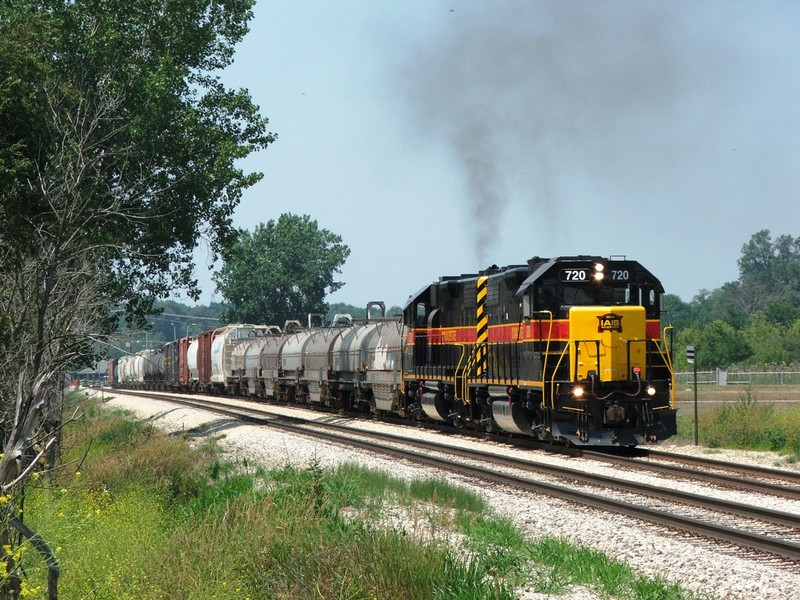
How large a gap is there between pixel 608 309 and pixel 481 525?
896 centimetres

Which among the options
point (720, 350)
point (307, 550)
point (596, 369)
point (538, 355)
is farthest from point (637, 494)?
point (720, 350)

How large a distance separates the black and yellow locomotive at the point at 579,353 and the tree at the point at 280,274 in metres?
80.0

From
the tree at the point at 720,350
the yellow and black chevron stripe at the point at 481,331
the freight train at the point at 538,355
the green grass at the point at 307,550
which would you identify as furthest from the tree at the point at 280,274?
the green grass at the point at 307,550

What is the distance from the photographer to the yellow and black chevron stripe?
24094 millimetres

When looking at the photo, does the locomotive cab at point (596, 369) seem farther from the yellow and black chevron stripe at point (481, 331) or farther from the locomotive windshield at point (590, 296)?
the yellow and black chevron stripe at point (481, 331)

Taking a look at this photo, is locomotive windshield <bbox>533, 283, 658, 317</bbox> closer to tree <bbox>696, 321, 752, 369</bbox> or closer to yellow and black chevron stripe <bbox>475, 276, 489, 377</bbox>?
yellow and black chevron stripe <bbox>475, 276, 489, 377</bbox>

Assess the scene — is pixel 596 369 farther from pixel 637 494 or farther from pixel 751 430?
pixel 637 494

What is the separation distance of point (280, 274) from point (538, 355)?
273 ft

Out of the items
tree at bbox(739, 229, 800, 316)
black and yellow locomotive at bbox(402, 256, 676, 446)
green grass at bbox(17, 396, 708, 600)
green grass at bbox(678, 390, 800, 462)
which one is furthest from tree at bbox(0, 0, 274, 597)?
tree at bbox(739, 229, 800, 316)

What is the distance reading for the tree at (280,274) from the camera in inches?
4040

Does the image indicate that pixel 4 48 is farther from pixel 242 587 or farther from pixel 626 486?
pixel 626 486

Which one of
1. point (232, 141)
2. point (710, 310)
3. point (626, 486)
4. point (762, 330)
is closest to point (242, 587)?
point (626, 486)

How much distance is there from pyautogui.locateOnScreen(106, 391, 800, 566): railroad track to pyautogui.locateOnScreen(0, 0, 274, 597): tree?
23.8 ft

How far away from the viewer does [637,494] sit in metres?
14.9
